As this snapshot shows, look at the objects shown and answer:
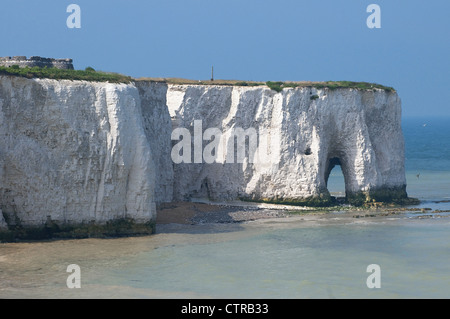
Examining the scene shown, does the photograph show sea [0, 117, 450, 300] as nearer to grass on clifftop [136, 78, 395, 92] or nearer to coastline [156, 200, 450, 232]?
coastline [156, 200, 450, 232]

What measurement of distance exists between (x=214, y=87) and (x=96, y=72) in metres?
10.5

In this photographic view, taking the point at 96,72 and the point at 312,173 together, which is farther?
the point at 312,173

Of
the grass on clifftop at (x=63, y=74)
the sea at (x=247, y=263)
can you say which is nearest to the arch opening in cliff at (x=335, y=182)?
the sea at (x=247, y=263)

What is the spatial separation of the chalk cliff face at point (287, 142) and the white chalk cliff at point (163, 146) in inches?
2.3

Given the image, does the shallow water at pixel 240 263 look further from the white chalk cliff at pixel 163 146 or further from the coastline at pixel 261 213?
the white chalk cliff at pixel 163 146

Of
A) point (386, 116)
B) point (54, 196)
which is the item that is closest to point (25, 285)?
point (54, 196)

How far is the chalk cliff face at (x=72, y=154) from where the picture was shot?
29703 mm

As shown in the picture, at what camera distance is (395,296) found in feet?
77.6

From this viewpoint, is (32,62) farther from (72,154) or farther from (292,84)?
(292,84)

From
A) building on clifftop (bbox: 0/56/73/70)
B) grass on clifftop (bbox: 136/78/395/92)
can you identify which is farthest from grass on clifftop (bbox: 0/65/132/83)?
grass on clifftop (bbox: 136/78/395/92)

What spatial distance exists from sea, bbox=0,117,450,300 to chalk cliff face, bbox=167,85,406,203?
513cm

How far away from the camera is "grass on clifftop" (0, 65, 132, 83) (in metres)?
30.4

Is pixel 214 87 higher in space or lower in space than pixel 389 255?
higher
